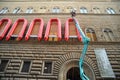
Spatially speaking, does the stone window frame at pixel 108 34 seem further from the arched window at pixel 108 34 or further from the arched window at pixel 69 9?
the arched window at pixel 69 9

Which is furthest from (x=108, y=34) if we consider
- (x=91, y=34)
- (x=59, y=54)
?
(x=59, y=54)

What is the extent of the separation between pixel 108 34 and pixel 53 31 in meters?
5.43

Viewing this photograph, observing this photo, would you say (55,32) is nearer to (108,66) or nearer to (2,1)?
(108,66)

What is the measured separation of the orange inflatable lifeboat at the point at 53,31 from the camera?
10383mm

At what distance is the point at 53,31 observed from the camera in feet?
37.5

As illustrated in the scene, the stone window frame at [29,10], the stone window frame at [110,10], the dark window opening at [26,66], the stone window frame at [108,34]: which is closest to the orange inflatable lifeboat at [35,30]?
the dark window opening at [26,66]

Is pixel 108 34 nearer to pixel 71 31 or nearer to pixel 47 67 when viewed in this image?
pixel 71 31

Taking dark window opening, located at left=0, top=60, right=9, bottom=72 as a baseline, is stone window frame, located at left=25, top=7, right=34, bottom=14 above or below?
above

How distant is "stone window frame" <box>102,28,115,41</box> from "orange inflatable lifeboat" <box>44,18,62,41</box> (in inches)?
181

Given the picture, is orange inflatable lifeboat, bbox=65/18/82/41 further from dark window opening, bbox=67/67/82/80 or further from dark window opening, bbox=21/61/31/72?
dark window opening, bbox=21/61/31/72

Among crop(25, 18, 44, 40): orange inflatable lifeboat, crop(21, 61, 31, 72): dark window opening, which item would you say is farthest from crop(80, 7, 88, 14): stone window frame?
crop(21, 61, 31, 72): dark window opening

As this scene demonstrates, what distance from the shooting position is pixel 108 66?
8906 mm

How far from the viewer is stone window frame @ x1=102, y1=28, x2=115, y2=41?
11502 millimetres

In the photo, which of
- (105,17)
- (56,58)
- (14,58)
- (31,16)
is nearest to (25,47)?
(14,58)
